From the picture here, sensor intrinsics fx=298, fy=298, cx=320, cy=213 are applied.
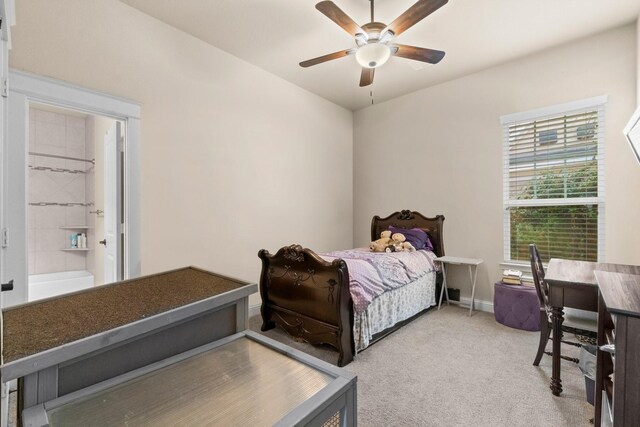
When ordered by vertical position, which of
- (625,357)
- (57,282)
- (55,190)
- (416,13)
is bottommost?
(57,282)

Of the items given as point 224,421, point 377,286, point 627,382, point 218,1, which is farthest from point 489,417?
point 218,1

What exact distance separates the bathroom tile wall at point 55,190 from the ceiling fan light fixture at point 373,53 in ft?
15.9

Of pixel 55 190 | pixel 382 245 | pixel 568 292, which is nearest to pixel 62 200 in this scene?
pixel 55 190

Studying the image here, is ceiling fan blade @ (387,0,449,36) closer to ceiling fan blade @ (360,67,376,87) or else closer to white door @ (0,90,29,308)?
ceiling fan blade @ (360,67,376,87)

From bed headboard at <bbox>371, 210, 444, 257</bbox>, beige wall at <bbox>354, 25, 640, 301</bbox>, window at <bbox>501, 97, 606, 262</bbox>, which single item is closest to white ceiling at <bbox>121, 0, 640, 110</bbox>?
beige wall at <bbox>354, 25, 640, 301</bbox>

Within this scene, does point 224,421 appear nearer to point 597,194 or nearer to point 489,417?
point 489,417

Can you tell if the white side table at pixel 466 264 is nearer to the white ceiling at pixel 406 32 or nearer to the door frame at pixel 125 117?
the white ceiling at pixel 406 32

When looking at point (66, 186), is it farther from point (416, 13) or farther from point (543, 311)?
point (543, 311)

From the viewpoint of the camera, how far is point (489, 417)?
6.08 ft

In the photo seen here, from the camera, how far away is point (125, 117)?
263cm

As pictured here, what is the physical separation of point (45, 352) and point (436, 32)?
3.56 meters

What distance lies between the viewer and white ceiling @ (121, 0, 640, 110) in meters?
2.60

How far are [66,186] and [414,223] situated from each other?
5561 millimetres

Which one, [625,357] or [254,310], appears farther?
[254,310]
